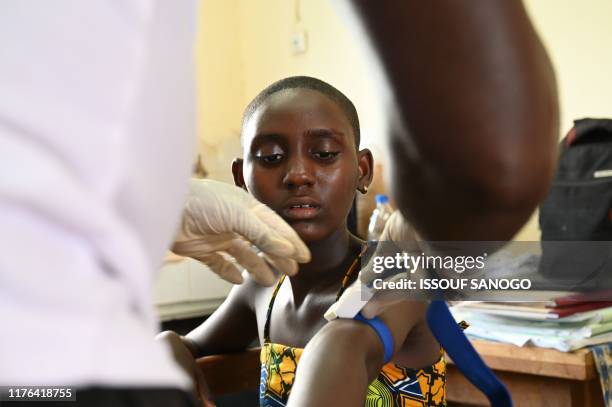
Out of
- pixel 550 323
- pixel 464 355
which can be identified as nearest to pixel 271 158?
pixel 464 355

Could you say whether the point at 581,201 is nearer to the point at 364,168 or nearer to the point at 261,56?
the point at 364,168

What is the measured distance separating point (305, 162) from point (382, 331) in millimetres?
330

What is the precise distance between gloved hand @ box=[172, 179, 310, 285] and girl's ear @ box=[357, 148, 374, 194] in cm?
66

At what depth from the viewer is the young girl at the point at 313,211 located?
108 cm

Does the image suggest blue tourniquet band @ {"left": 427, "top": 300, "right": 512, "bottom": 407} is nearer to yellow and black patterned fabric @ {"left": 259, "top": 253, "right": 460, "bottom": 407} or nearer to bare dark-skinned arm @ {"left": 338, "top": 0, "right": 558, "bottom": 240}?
yellow and black patterned fabric @ {"left": 259, "top": 253, "right": 460, "bottom": 407}

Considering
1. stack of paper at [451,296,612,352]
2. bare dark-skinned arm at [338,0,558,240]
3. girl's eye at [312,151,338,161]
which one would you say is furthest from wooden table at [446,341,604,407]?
bare dark-skinned arm at [338,0,558,240]

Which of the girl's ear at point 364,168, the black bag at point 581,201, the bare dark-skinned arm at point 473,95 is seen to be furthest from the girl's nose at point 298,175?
the bare dark-skinned arm at point 473,95

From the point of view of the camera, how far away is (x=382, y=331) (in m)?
0.92

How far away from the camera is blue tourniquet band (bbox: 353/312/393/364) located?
0.91 metres

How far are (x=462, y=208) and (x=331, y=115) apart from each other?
83 cm

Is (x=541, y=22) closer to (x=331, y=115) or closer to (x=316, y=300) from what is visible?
(x=331, y=115)

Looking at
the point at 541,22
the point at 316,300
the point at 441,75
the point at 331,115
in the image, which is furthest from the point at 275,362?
the point at 541,22

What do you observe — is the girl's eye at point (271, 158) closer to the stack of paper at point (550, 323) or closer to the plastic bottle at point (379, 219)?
the stack of paper at point (550, 323)

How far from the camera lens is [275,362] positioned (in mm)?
1157
